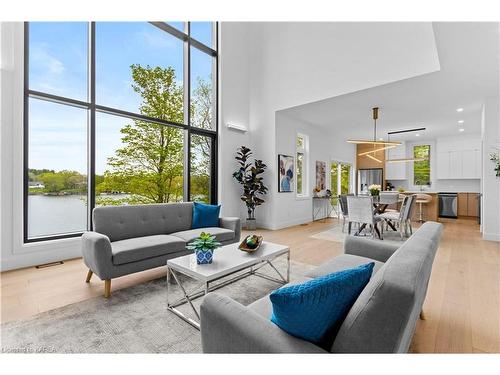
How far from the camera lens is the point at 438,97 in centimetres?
492

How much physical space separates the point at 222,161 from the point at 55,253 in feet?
11.6

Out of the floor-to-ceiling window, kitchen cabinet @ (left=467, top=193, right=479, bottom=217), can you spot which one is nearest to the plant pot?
the floor-to-ceiling window

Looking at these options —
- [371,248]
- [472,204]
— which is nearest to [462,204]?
[472,204]

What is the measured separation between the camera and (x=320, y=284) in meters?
0.90

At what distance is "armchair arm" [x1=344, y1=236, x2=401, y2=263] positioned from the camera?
212 centimetres

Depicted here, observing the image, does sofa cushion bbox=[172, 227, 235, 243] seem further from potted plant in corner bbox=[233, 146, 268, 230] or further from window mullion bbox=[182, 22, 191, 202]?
potted plant in corner bbox=[233, 146, 268, 230]

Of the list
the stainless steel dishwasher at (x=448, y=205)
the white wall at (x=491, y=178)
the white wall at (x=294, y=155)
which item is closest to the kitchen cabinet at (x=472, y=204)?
the stainless steel dishwasher at (x=448, y=205)

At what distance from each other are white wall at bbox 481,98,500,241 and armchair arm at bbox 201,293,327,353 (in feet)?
19.3

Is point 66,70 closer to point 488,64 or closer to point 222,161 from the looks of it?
point 222,161

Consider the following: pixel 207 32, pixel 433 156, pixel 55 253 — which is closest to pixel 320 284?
pixel 55 253

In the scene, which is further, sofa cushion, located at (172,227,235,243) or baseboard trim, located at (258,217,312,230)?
baseboard trim, located at (258,217,312,230)

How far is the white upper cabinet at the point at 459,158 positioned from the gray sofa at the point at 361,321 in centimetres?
893

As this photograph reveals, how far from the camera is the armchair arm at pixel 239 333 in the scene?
0.93 meters

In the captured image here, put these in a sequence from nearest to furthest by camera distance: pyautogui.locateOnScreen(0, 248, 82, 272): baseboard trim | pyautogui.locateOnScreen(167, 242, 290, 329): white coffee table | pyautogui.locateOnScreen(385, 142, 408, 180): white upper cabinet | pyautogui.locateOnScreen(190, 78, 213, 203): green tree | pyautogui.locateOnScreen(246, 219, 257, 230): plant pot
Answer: pyautogui.locateOnScreen(167, 242, 290, 329): white coffee table < pyautogui.locateOnScreen(0, 248, 82, 272): baseboard trim < pyautogui.locateOnScreen(190, 78, 213, 203): green tree < pyautogui.locateOnScreen(246, 219, 257, 230): plant pot < pyautogui.locateOnScreen(385, 142, 408, 180): white upper cabinet
